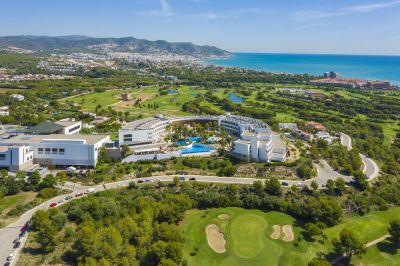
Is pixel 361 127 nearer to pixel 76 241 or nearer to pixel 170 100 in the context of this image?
pixel 170 100

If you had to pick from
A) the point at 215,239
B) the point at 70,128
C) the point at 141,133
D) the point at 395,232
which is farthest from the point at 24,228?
the point at 395,232

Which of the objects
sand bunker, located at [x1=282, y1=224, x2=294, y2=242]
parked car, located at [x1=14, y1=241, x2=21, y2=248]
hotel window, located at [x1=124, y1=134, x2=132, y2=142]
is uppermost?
hotel window, located at [x1=124, y1=134, x2=132, y2=142]

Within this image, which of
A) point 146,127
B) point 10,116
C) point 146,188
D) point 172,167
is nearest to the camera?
point 146,188

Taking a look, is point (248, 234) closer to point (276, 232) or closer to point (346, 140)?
point (276, 232)

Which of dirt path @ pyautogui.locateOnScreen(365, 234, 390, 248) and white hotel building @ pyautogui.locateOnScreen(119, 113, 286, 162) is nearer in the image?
dirt path @ pyautogui.locateOnScreen(365, 234, 390, 248)

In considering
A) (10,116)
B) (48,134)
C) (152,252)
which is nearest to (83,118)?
(10,116)

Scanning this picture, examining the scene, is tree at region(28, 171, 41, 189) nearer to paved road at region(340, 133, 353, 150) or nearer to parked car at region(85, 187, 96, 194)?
parked car at region(85, 187, 96, 194)

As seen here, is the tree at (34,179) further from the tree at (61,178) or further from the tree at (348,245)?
the tree at (348,245)

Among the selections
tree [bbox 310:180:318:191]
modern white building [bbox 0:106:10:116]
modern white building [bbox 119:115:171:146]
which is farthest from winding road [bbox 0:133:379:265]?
modern white building [bbox 0:106:10:116]
